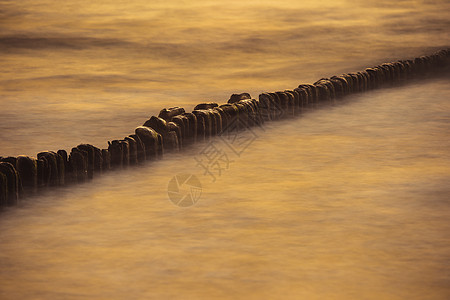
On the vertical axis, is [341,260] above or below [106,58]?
below

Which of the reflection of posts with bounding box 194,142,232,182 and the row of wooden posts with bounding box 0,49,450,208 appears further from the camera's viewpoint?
the reflection of posts with bounding box 194,142,232,182

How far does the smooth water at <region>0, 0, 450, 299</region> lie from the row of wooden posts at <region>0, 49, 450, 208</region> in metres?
0.11

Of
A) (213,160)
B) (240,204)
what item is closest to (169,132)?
(213,160)

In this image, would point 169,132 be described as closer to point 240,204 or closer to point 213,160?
point 213,160

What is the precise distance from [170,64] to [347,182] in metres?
6.78

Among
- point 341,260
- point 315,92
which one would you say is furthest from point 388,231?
point 315,92

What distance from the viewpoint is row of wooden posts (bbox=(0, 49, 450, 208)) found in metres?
4.89

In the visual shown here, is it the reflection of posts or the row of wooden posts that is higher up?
the row of wooden posts

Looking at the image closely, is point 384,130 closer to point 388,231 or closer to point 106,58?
point 388,231

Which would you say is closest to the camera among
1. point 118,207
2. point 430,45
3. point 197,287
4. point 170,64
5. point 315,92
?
point 197,287

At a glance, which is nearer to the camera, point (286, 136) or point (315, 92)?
point (286, 136)

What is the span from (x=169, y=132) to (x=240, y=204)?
4.90ft

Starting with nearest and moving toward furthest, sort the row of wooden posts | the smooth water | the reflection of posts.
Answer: the smooth water < the row of wooden posts < the reflection of posts

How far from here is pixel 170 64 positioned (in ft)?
38.2
